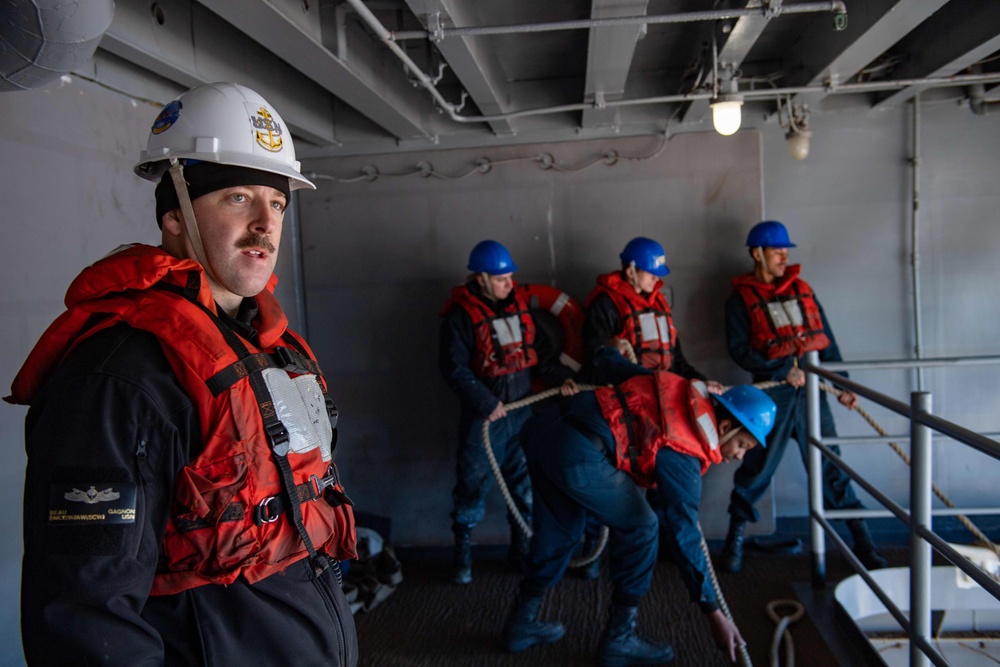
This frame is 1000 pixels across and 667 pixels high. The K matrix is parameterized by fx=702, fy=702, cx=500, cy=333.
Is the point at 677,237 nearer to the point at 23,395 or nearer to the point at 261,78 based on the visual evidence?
the point at 261,78

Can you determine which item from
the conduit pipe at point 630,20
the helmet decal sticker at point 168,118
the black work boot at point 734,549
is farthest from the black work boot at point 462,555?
the helmet decal sticker at point 168,118

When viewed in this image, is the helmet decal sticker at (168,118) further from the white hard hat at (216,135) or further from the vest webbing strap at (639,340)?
the vest webbing strap at (639,340)

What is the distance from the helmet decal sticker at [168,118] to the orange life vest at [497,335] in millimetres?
2630

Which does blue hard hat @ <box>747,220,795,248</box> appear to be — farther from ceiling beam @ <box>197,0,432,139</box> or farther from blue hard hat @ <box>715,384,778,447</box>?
ceiling beam @ <box>197,0,432,139</box>

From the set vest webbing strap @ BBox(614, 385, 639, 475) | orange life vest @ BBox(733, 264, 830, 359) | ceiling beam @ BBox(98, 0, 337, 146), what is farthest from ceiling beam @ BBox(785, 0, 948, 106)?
ceiling beam @ BBox(98, 0, 337, 146)

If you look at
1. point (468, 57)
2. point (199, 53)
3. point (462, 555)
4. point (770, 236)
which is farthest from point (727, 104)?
point (462, 555)

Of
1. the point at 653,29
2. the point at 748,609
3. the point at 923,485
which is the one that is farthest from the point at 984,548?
the point at 653,29

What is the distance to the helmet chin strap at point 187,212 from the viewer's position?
1.27m

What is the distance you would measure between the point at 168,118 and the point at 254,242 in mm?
312

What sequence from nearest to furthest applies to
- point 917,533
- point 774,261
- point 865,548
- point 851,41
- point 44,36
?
point 44,36
point 917,533
point 851,41
point 865,548
point 774,261

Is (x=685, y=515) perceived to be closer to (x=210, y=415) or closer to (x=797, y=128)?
(x=210, y=415)

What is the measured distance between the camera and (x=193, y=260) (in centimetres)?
123

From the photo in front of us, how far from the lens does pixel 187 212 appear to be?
127 cm

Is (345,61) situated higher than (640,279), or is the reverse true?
(345,61)
